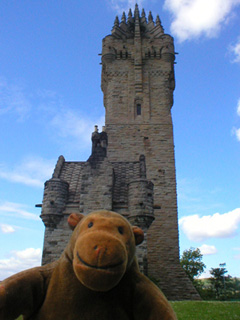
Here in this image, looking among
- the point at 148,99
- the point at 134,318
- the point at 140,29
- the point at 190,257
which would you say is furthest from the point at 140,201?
the point at 190,257

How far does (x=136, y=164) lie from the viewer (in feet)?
43.5

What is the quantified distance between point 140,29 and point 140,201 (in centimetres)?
1945

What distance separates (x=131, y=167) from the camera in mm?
13109

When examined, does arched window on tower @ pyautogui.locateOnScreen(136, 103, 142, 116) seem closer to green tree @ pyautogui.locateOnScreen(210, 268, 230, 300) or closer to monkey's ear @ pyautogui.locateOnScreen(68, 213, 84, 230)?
monkey's ear @ pyautogui.locateOnScreen(68, 213, 84, 230)

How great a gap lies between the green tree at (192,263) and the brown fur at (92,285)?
1318 inches

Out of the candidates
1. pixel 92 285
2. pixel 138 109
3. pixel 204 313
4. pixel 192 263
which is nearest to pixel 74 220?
pixel 92 285

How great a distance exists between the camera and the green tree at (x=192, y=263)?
34.8m

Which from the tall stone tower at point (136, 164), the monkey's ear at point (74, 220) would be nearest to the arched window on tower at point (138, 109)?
the tall stone tower at point (136, 164)

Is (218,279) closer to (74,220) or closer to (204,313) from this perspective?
(204,313)

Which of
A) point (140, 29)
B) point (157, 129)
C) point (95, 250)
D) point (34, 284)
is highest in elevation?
point (140, 29)

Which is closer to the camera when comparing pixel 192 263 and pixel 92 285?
pixel 92 285

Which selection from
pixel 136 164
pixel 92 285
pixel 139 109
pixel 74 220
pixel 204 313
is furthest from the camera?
pixel 139 109

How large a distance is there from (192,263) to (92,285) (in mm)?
36229

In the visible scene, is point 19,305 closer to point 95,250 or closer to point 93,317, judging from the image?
point 93,317
